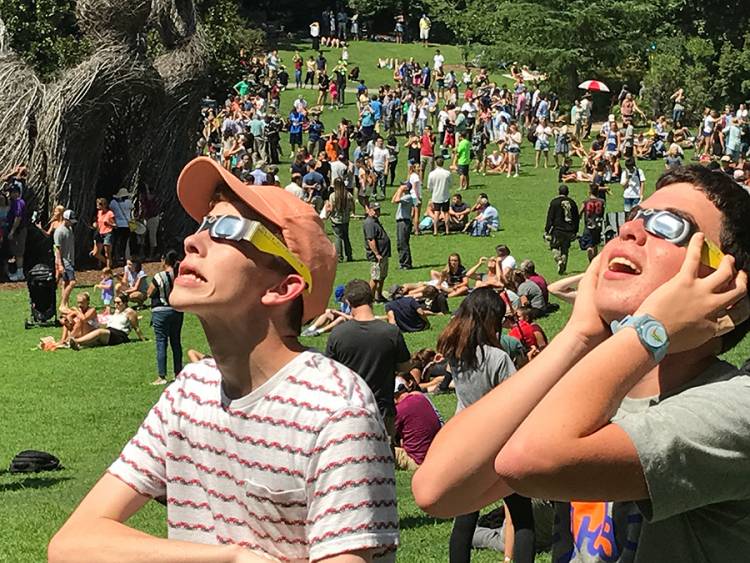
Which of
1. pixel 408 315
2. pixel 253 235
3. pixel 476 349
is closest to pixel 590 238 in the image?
pixel 408 315

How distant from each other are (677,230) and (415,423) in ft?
29.7

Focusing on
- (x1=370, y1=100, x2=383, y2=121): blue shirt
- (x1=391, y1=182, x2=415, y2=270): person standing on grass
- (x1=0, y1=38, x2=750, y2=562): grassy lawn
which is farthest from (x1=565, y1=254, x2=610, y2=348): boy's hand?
(x1=370, y1=100, x2=383, y2=121): blue shirt

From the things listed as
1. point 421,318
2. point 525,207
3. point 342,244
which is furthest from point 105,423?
point 525,207

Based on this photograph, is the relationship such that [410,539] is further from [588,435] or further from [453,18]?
[453,18]

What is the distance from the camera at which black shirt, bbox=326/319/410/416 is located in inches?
361

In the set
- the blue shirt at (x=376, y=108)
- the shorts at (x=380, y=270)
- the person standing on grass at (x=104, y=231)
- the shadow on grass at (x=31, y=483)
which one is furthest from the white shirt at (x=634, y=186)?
the shadow on grass at (x=31, y=483)

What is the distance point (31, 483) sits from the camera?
1198cm

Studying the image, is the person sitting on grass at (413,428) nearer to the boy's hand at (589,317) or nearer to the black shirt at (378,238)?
the boy's hand at (589,317)

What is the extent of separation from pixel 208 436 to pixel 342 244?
22.3m

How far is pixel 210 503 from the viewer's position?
118 inches

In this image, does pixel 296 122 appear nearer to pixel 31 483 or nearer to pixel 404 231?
pixel 404 231

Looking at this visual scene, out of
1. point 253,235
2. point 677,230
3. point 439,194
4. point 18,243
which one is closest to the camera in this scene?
point 677,230

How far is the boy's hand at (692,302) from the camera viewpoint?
2.53 m

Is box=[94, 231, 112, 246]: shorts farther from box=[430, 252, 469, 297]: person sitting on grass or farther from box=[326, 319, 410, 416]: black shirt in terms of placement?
box=[326, 319, 410, 416]: black shirt
